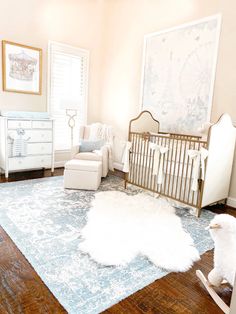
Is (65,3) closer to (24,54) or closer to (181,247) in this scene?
(24,54)

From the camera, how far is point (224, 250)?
1.40 m

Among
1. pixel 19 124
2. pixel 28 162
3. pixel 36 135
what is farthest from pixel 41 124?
pixel 28 162

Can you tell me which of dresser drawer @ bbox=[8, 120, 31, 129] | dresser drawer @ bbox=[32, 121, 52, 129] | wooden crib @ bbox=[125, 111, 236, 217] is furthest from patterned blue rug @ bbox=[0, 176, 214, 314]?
dresser drawer @ bbox=[32, 121, 52, 129]

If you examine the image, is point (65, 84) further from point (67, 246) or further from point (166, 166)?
point (67, 246)

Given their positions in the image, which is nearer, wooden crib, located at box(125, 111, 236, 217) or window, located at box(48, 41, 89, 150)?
wooden crib, located at box(125, 111, 236, 217)

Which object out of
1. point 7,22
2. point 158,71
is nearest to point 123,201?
point 158,71

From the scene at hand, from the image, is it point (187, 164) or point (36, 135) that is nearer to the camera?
point (187, 164)

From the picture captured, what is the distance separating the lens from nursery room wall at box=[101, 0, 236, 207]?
2.92 meters

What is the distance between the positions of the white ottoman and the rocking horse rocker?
6.41 ft

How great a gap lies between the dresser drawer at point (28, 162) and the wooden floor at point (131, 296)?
2.11m

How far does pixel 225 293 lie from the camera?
4.71ft

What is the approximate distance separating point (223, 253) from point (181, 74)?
2.72 meters

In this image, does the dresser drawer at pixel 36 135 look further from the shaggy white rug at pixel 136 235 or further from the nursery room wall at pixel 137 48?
the shaggy white rug at pixel 136 235

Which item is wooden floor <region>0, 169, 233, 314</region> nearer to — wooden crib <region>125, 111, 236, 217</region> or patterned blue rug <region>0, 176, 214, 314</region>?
patterned blue rug <region>0, 176, 214, 314</region>
